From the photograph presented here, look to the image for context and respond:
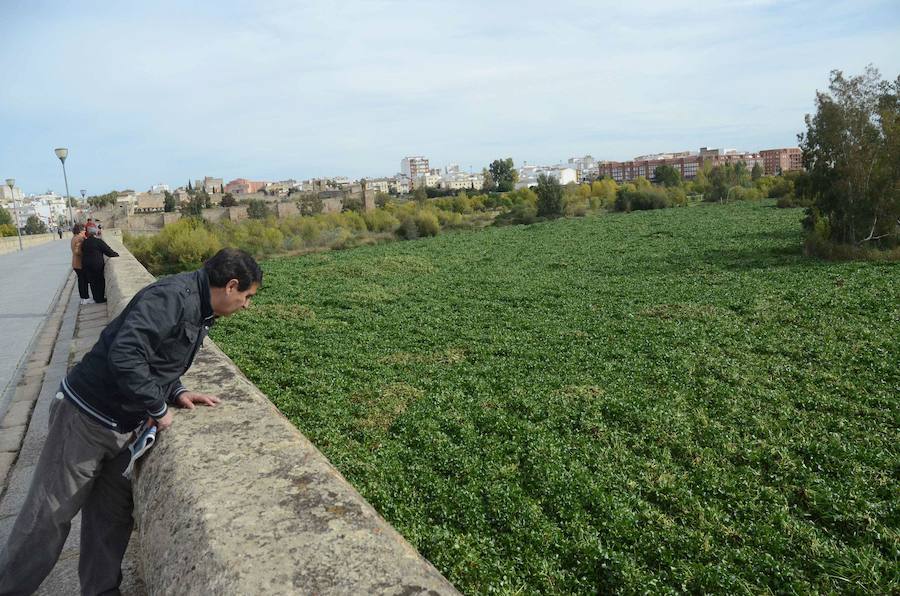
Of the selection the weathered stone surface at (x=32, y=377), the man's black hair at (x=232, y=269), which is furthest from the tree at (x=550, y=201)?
the man's black hair at (x=232, y=269)

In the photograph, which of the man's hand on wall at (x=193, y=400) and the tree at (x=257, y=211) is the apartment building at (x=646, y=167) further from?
the man's hand on wall at (x=193, y=400)

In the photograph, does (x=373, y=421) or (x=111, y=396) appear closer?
(x=111, y=396)

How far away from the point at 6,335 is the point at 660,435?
25.0 ft

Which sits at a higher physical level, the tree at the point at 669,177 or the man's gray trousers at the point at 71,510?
the tree at the point at 669,177

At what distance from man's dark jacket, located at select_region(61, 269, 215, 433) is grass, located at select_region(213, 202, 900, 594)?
1.99 m

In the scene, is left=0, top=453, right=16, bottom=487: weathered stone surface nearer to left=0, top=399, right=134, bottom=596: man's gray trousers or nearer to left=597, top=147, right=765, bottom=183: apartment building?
left=0, top=399, right=134, bottom=596: man's gray trousers

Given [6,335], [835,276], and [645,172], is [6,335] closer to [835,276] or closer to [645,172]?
[835,276]

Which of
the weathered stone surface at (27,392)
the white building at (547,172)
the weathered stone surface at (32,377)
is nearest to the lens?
the weathered stone surface at (27,392)

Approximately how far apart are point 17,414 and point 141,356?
3214 millimetres

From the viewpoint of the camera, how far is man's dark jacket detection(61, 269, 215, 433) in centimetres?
217

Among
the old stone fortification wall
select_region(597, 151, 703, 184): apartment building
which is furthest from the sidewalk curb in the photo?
select_region(597, 151, 703, 184): apartment building

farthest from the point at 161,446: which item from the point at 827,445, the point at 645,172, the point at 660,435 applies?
the point at 645,172

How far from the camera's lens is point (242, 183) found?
504ft

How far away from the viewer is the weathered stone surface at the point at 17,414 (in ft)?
14.1
